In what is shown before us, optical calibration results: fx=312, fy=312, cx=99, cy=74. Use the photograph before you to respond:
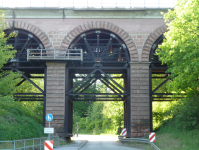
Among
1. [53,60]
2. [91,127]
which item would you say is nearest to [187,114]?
[53,60]

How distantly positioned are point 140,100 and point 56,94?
7935 millimetres

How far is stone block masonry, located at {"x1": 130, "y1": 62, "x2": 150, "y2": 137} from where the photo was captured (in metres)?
29.0

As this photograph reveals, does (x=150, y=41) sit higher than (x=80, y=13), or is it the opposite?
(x=80, y=13)

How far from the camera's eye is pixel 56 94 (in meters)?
29.4

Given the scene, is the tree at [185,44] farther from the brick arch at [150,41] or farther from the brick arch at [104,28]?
the brick arch at [104,28]

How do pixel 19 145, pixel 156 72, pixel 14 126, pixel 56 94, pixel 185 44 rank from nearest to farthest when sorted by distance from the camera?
1. pixel 19 145
2. pixel 185 44
3. pixel 14 126
4. pixel 56 94
5. pixel 156 72

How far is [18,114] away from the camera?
25594 millimetres

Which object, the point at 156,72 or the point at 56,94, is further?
the point at 156,72

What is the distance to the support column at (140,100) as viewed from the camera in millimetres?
29000

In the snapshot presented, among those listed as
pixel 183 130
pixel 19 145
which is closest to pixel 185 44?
pixel 183 130

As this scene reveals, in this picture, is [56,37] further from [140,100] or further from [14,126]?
[14,126]

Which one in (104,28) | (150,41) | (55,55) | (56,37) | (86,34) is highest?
(104,28)

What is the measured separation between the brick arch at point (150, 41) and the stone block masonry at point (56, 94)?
7834 mm

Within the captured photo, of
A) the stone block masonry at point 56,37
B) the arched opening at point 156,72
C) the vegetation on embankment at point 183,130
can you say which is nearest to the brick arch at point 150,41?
the arched opening at point 156,72
